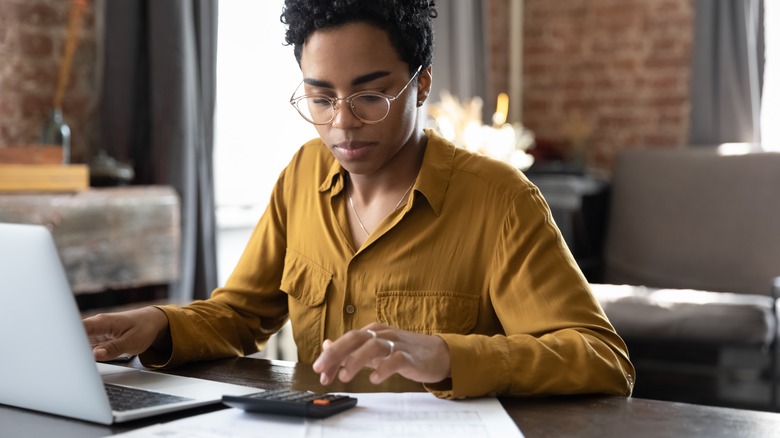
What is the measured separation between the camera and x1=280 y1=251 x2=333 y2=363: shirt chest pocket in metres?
1.57

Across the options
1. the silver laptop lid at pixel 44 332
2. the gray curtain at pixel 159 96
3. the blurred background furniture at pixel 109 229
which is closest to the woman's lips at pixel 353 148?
the silver laptop lid at pixel 44 332

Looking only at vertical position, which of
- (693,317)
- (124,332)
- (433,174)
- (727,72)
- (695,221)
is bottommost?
(693,317)

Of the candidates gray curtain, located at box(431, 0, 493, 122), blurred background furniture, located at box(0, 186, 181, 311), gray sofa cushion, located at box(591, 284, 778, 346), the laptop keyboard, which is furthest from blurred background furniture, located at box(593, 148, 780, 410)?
the laptop keyboard

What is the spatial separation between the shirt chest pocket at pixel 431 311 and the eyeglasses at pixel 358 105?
0.29 m

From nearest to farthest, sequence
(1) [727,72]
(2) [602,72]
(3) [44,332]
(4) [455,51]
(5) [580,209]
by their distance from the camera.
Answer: (3) [44,332], (5) [580,209], (1) [727,72], (4) [455,51], (2) [602,72]

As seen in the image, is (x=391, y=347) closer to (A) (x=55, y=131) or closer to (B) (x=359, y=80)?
(B) (x=359, y=80)

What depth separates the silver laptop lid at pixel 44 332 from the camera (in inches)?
39.6

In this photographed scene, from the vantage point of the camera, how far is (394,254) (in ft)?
4.93

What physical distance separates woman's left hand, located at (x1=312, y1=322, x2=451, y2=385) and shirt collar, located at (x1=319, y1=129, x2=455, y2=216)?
379 millimetres

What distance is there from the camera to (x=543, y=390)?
47.4 inches

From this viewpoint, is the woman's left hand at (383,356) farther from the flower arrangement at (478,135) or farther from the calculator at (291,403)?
the flower arrangement at (478,135)

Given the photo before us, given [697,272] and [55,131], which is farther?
[697,272]

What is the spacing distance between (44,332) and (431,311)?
623mm

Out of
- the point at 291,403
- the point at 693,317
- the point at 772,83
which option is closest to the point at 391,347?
the point at 291,403
